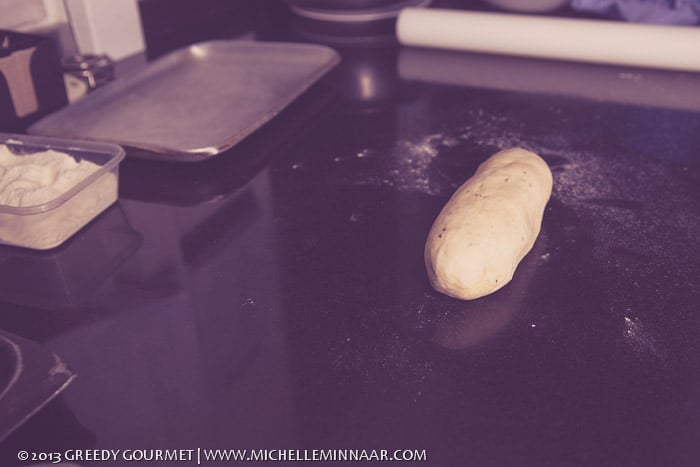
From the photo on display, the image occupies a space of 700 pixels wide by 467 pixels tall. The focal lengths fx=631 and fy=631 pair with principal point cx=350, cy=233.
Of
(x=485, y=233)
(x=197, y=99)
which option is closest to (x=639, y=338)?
(x=485, y=233)

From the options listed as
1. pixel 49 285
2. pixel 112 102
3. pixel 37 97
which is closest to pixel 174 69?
pixel 112 102

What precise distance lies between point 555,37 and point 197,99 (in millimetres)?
777

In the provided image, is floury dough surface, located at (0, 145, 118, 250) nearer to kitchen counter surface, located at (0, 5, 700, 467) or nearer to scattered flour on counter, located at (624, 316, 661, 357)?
kitchen counter surface, located at (0, 5, 700, 467)

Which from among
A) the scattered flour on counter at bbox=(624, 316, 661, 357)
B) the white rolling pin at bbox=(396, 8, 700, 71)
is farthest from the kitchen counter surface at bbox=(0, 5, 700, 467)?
the white rolling pin at bbox=(396, 8, 700, 71)

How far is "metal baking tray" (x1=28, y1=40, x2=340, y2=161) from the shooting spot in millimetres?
1050

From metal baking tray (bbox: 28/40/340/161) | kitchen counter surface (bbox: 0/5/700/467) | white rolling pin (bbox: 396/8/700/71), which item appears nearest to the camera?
kitchen counter surface (bbox: 0/5/700/467)

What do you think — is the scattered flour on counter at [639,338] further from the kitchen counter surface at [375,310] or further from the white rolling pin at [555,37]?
the white rolling pin at [555,37]

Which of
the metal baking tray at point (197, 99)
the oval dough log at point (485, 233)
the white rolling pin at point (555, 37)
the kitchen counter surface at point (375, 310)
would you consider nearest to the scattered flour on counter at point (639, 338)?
the kitchen counter surface at point (375, 310)

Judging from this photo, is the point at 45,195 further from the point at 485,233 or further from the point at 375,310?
the point at 485,233

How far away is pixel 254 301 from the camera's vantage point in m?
Result: 0.74

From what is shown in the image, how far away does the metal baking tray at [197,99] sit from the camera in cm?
105

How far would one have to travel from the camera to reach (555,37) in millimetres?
1376

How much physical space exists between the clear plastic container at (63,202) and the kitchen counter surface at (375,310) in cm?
2

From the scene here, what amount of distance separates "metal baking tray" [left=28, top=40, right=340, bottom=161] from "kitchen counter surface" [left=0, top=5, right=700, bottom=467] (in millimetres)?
63
